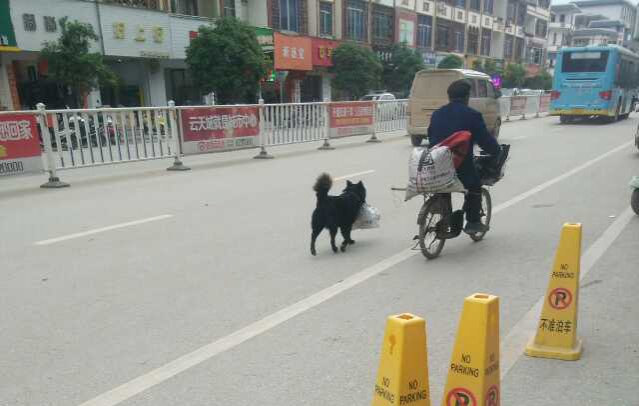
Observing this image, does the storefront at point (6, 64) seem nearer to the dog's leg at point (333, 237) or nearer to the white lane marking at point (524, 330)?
the dog's leg at point (333, 237)

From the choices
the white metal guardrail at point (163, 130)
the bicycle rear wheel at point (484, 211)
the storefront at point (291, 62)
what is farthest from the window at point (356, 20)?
the bicycle rear wheel at point (484, 211)

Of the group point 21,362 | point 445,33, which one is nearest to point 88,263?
point 21,362

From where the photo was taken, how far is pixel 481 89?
14.8 meters

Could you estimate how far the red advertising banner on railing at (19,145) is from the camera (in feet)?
30.2

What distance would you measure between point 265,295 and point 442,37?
48712 millimetres

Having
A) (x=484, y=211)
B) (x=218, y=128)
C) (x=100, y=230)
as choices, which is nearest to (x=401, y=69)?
(x=218, y=128)

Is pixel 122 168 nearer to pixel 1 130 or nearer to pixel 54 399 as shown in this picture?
pixel 1 130

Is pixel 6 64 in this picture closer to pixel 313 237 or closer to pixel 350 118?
pixel 350 118

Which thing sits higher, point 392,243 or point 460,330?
point 460,330

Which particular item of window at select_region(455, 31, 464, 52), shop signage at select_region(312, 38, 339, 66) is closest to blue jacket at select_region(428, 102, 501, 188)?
shop signage at select_region(312, 38, 339, 66)

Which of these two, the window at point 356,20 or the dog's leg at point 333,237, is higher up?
the window at point 356,20

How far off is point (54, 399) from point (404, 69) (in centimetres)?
3613

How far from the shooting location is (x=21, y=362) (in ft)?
10.7

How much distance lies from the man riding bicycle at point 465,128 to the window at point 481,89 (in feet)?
32.7
